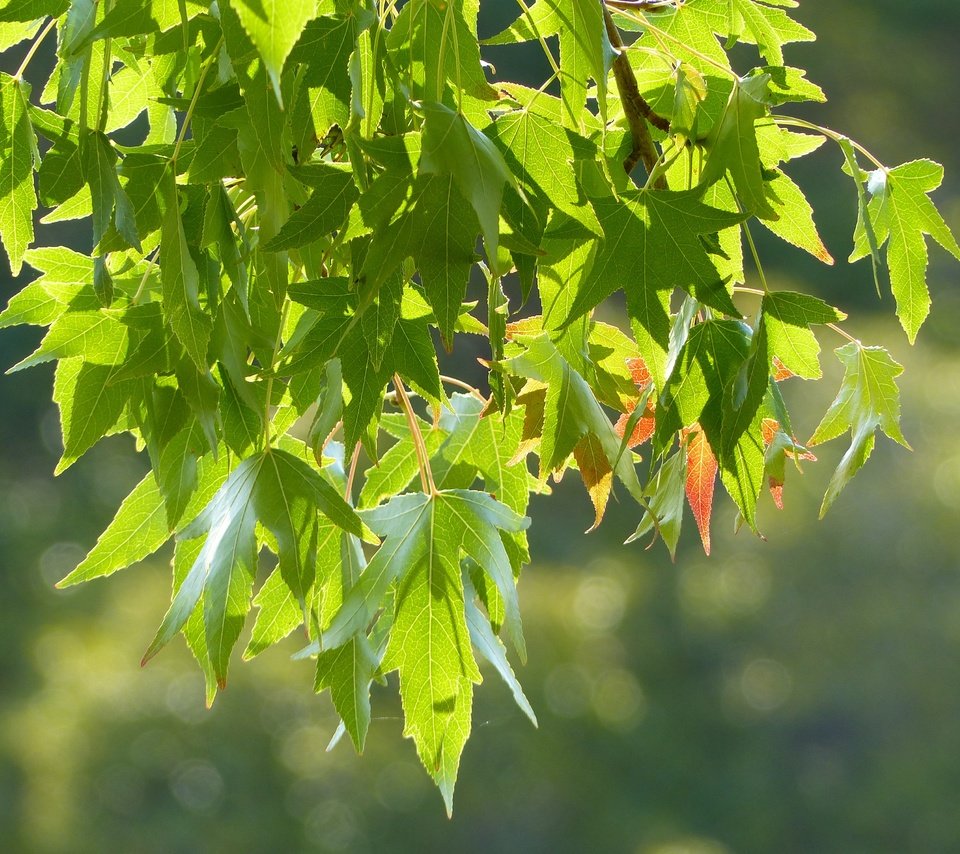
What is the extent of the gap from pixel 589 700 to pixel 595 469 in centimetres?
368

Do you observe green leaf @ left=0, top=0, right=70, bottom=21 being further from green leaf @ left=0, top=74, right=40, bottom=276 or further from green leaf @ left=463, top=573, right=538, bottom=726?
green leaf @ left=463, top=573, right=538, bottom=726

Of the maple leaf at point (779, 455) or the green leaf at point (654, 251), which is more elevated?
the green leaf at point (654, 251)

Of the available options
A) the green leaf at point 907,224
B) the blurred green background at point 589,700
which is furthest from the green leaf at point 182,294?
the blurred green background at point 589,700

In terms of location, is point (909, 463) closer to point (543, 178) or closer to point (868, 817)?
point (868, 817)

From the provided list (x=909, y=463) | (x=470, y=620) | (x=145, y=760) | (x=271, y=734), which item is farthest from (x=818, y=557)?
(x=470, y=620)

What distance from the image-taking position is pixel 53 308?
20.0 inches

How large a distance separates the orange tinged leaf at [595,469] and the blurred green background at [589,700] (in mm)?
2975

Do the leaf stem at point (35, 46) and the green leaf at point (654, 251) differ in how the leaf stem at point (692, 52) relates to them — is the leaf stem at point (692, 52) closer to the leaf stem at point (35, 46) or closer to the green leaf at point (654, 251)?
the green leaf at point (654, 251)

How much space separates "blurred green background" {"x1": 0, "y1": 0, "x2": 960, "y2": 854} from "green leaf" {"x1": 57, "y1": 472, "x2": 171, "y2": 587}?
293cm

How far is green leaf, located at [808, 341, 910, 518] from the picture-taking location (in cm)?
49

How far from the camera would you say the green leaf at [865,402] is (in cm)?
49

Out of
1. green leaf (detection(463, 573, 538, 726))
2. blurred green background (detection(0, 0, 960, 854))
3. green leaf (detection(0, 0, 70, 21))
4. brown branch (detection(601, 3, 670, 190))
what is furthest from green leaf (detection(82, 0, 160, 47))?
blurred green background (detection(0, 0, 960, 854))

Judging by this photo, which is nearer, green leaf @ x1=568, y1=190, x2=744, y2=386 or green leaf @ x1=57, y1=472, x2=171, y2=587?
green leaf @ x1=568, y1=190, x2=744, y2=386

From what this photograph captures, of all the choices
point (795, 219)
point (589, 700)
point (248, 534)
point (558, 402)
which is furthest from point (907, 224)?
point (589, 700)
